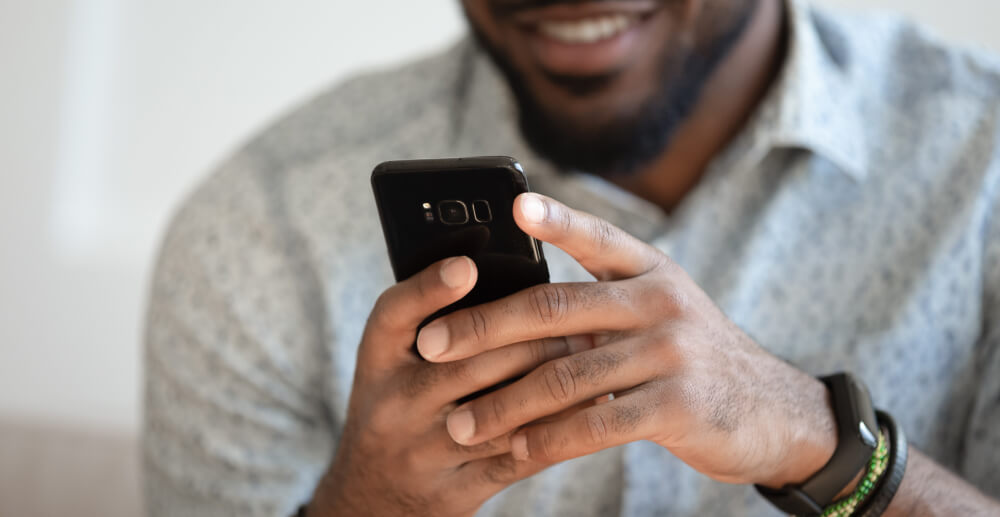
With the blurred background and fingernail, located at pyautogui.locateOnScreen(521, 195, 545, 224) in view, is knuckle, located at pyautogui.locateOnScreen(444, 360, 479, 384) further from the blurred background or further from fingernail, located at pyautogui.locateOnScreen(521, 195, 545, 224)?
the blurred background

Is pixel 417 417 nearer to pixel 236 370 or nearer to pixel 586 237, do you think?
pixel 586 237

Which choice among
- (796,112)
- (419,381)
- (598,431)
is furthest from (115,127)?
(598,431)

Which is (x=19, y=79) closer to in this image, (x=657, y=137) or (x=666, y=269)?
(x=657, y=137)

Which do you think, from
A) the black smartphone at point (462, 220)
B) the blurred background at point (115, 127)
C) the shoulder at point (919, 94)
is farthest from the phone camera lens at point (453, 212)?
the blurred background at point (115, 127)

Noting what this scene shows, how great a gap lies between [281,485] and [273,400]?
0.10 m

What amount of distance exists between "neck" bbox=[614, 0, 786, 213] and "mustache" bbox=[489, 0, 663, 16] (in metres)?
0.21

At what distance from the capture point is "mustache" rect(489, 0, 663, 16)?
0.97 metres

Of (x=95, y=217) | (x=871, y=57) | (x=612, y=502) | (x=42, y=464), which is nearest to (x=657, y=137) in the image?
(x=871, y=57)

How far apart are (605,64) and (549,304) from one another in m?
0.48

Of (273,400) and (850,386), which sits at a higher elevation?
(850,386)

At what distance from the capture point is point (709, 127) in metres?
1.12

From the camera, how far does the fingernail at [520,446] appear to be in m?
0.64

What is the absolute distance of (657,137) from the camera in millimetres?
1076

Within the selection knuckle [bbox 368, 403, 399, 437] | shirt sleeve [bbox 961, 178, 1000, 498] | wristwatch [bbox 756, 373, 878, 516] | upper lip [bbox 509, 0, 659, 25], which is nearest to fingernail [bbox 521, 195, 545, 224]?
knuckle [bbox 368, 403, 399, 437]
